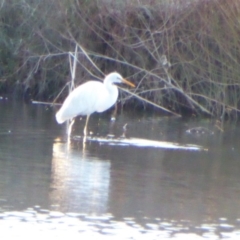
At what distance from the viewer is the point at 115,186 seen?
7.72 metres

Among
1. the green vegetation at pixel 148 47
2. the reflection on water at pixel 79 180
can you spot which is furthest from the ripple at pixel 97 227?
the green vegetation at pixel 148 47

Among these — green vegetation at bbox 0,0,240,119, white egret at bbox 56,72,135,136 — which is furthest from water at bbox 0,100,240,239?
green vegetation at bbox 0,0,240,119

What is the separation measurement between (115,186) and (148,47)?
894 centimetres

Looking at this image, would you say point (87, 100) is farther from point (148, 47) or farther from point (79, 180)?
point (79, 180)

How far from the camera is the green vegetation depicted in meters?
15.9

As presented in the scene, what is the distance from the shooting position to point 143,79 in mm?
16828

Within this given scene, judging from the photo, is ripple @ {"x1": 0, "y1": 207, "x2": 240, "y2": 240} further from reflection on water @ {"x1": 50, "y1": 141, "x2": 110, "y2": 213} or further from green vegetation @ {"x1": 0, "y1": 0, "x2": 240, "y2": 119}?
green vegetation @ {"x1": 0, "y1": 0, "x2": 240, "y2": 119}

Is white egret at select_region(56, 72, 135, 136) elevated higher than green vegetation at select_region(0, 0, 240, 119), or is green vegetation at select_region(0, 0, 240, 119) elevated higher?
green vegetation at select_region(0, 0, 240, 119)

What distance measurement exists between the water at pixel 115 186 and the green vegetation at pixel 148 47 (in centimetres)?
360

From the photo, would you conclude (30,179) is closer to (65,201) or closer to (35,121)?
(65,201)

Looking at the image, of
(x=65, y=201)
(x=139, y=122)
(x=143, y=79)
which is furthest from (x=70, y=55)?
(x=65, y=201)

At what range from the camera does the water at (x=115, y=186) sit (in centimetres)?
614

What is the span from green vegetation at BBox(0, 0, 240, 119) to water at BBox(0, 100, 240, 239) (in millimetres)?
3604

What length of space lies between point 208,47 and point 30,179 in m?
8.98
